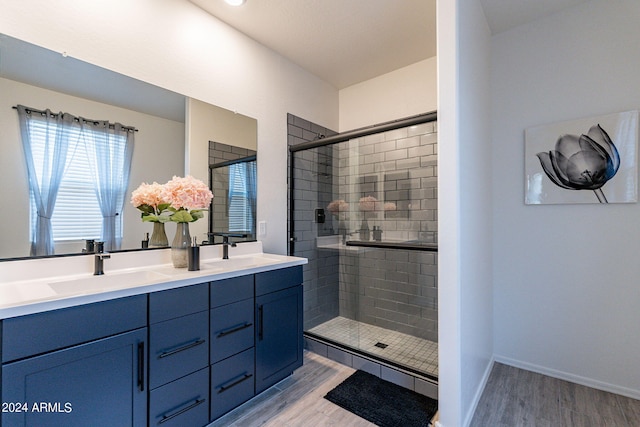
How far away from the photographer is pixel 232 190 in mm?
2283

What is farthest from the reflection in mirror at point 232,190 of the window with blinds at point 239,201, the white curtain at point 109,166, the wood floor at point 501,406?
the wood floor at point 501,406

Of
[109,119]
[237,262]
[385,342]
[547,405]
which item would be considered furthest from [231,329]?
[547,405]

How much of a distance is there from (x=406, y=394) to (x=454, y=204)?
A: 133 cm

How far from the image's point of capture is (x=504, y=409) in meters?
1.80

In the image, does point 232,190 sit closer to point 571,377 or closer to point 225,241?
point 225,241

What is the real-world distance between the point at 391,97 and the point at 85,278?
294 cm

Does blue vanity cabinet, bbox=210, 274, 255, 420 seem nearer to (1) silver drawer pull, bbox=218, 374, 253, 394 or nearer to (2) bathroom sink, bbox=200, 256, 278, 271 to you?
(1) silver drawer pull, bbox=218, 374, 253, 394

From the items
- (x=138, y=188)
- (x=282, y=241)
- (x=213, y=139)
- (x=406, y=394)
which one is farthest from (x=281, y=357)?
(x=213, y=139)

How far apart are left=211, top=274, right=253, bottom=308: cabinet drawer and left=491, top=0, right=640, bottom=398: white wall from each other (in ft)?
6.71

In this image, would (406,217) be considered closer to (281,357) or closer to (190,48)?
(281,357)

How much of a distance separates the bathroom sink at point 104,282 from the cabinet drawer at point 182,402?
1.69 feet

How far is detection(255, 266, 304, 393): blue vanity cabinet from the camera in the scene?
181 cm

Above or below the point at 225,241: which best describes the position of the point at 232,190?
above

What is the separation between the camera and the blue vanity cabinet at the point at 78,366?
39.2 inches
